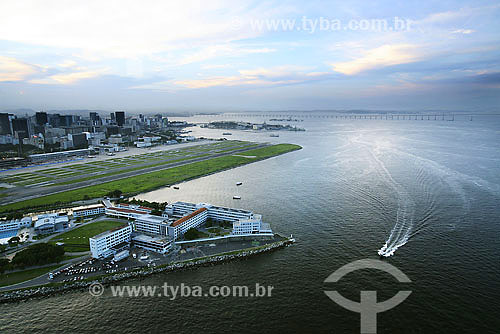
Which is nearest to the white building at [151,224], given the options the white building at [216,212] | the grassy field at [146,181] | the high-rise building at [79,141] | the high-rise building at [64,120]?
the white building at [216,212]

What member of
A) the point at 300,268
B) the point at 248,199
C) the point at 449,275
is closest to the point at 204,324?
the point at 300,268

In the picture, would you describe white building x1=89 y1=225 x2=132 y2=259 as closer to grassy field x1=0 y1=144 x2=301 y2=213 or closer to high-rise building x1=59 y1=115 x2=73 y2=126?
grassy field x1=0 y1=144 x2=301 y2=213

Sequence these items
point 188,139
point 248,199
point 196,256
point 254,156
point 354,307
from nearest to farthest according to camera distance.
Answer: point 354,307 < point 196,256 < point 248,199 < point 254,156 < point 188,139

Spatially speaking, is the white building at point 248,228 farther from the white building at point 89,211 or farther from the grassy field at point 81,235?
the white building at point 89,211

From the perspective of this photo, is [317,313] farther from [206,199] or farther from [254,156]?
[254,156]

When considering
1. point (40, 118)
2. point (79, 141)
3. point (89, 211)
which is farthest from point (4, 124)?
point (89, 211)

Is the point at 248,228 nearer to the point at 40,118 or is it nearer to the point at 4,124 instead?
the point at 4,124

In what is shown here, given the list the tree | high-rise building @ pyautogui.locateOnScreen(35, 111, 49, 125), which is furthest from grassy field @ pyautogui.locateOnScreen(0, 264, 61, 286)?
high-rise building @ pyautogui.locateOnScreen(35, 111, 49, 125)
